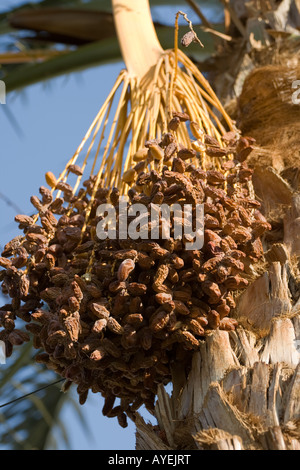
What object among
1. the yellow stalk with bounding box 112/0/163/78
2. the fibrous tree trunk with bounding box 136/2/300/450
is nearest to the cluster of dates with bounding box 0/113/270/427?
the fibrous tree trunk with bounding box 136/2/300/450

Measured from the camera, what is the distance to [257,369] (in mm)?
1596

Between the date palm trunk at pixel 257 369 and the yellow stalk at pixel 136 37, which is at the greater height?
the yellow stalk at pixel 136 37

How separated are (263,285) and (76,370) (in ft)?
1.62

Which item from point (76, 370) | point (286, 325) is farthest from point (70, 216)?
point (286, 325)

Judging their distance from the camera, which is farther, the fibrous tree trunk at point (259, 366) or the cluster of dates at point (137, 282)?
the cluster of dates at point (137, 282)

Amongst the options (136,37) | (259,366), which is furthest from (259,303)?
(136,37)

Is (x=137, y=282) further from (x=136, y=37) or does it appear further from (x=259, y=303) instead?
(x=136, y=37)

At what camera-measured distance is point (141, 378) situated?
1.77 m

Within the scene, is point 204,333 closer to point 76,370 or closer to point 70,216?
point 76,370

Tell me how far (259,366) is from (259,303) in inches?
10.8

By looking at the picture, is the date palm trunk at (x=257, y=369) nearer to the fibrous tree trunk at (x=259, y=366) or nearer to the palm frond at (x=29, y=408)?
the fibrous tree trunk at (x=259, y=366)

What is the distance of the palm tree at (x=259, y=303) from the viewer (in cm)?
151

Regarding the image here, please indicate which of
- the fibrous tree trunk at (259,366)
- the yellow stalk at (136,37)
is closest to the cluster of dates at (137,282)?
the fibrous tree trunk at (259,366)

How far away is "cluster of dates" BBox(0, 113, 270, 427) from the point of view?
65.6 inches
